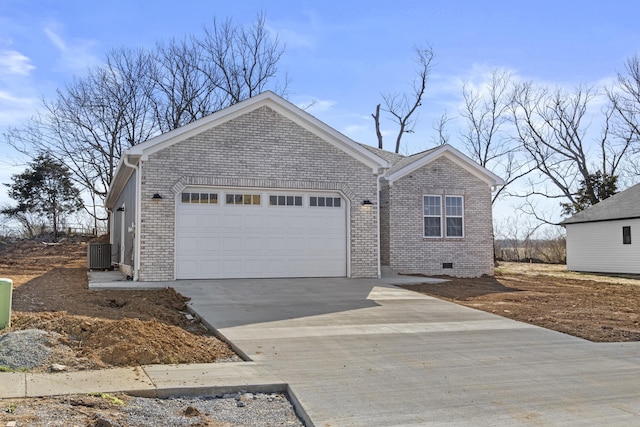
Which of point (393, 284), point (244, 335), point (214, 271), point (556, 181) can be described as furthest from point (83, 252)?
point (556, 181)

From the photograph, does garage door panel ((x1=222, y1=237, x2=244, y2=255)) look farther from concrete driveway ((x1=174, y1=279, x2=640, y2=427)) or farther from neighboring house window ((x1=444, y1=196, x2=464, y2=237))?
neighboring house window ((x1=444, y1=196, x2=464, y2=237))

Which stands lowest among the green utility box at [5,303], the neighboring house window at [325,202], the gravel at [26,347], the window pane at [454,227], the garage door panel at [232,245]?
the gravel at [26,347]

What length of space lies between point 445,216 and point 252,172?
329 inches

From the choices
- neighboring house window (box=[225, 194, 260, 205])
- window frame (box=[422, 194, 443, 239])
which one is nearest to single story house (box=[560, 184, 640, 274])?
window frame (box=[422, 194, 443, 239])

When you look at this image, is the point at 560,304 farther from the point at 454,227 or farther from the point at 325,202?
the point at 454,227

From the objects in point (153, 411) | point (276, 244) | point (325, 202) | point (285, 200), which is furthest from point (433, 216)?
point (153, 411)

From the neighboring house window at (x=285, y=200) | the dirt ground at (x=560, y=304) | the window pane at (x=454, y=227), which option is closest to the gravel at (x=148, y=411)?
the dirt ground at (x=560, y=304)

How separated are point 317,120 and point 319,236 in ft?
11.1

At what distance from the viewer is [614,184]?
35438 millimetres

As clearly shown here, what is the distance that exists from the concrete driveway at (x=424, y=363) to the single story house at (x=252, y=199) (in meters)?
3.16

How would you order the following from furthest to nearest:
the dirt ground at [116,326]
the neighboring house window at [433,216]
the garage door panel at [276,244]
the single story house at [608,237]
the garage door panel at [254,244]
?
1. the single story house at [608,237]
2. the neighboring house window at [433,216]
3. the garage door panel at [276,244]
4. the garage door panel at [254,244]
5. the dirt ground at [116,326]

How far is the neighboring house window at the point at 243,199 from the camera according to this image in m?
15.2

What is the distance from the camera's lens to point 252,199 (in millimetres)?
15414

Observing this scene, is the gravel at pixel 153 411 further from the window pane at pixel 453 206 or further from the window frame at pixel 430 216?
the window pane at pixel 453 206
